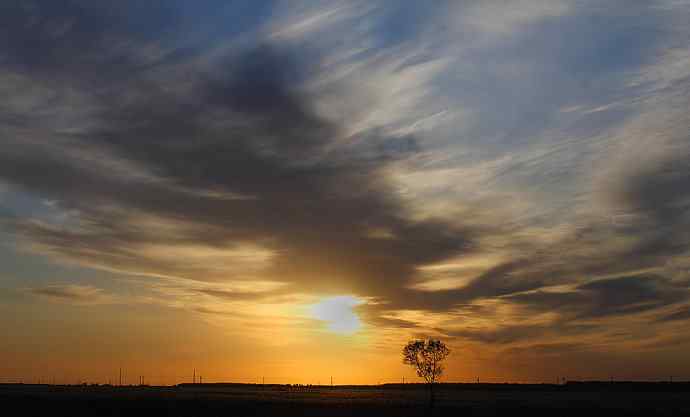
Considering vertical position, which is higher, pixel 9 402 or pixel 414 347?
pixel 414 347

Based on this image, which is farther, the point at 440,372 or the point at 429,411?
the point at 440,372

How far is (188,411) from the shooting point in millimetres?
111938

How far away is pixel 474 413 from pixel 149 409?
54.8m

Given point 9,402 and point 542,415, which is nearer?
point 542,415

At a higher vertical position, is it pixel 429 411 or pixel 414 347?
pixel 414 347

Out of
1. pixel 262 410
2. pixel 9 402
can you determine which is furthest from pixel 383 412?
pixel 9 402

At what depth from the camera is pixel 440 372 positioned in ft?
529

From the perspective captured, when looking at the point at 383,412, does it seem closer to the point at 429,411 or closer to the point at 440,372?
the point at 429,411

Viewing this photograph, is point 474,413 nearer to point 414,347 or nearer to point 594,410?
point 594,410

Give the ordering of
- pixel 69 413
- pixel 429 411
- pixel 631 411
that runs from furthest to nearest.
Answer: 1. pixel 631 411
2. pixel 429 411
3. pixel 69 413

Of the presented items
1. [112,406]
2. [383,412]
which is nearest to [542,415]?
[383,412]

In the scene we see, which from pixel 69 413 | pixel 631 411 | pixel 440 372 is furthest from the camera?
pixel 440 372

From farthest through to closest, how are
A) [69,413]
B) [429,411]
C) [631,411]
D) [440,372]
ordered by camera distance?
[440,372] < [631,411] < [429,411] < [69,413]

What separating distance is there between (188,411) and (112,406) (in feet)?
53.6
